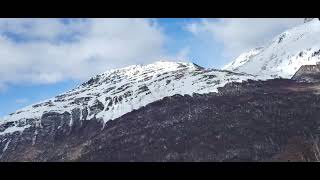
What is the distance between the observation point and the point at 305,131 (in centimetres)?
18950
